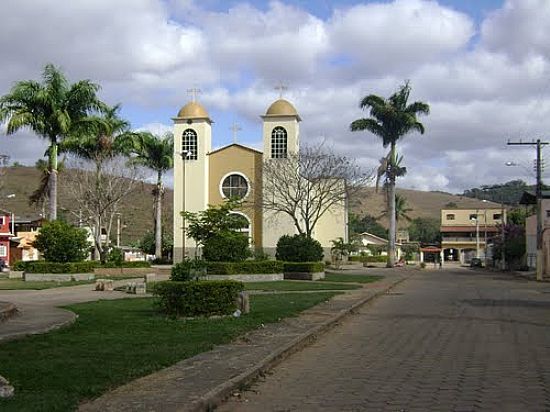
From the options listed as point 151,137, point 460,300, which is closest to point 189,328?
point 460,300

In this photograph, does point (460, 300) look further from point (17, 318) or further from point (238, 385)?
point (238, 385)

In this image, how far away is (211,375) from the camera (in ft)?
31.2

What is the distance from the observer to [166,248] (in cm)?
6938

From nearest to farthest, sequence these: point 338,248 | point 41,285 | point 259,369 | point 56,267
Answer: point 259,369
point 41,285
point 56,267
point 338,248

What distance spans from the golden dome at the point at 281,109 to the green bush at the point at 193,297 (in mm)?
46661

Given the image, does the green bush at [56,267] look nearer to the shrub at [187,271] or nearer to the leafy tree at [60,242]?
the leafy tree at [60,242]

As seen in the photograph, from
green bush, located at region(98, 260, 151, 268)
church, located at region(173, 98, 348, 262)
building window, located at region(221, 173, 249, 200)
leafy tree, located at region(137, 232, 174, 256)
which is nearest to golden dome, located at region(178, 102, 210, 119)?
church, located at region(173, 98, 348, 262)

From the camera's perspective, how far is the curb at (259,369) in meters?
7.89

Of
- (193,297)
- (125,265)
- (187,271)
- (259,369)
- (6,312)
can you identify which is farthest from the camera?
(125,265)

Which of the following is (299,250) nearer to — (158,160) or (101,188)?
(101,188)

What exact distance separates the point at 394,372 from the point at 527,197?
59.0 metres

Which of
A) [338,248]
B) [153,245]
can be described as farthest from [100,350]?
[153,245]

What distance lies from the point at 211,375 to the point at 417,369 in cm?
308

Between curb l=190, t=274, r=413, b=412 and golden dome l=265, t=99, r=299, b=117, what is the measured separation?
45.0 meters
